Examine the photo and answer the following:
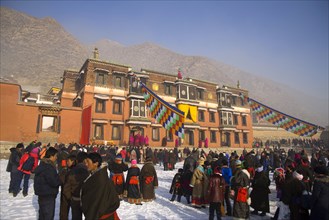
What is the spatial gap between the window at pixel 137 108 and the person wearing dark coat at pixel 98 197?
80.5ft

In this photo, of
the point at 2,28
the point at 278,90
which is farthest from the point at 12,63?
the point at 278,90

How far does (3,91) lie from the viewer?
2100 cm

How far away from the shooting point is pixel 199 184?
24.8 ft

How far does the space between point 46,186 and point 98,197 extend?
Result: 6.53 ft

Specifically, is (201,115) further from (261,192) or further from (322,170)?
(322,170)

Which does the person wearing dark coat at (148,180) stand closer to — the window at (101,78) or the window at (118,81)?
the window at (101,78)

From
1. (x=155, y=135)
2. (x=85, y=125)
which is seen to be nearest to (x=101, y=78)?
(x=85, y=125)

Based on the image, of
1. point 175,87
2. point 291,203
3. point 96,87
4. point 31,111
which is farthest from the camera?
point 175,87

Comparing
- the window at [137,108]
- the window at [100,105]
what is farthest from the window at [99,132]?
the window at [137,108]

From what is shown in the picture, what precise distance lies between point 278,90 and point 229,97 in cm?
17063

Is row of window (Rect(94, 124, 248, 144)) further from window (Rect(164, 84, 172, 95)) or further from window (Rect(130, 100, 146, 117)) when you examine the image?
window (Rect(164, 84, 172, 95))

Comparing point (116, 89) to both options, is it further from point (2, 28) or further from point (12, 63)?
point (2, 28)

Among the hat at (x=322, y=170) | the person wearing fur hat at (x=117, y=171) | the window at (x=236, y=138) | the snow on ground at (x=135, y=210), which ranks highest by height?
the window at (x=236, y=138)

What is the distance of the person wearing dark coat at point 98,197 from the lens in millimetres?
3363
